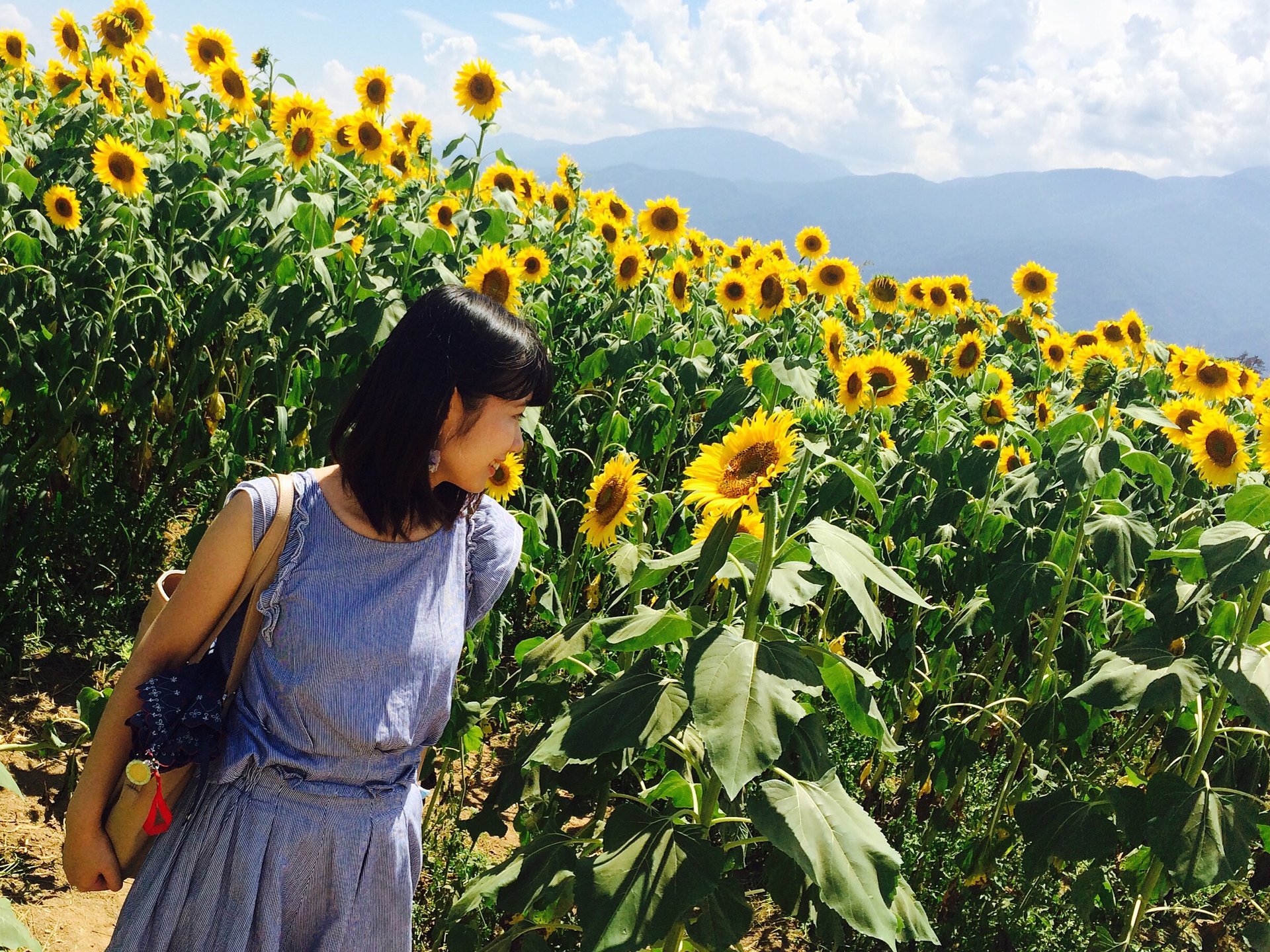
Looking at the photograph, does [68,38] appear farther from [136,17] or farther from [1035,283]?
[1035,283]

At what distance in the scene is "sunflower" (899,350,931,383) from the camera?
430cm

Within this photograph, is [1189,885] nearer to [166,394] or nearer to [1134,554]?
[1134,554]

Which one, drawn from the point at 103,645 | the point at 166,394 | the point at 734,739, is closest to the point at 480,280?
the point at 166,394

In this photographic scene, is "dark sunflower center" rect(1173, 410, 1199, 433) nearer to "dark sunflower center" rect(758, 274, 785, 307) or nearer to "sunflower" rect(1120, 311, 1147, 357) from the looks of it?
"dark sunflower center" rect(758, 274, 785, 307)

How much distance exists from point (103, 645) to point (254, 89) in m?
3.30

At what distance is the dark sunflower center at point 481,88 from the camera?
5.35 metres

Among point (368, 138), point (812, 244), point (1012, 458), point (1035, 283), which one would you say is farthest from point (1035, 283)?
point (368, 138)

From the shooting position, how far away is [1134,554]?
2.64m

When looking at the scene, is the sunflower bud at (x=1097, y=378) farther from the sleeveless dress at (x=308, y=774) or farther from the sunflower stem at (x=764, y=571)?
the sleeveless dress at (x=308, y=774)

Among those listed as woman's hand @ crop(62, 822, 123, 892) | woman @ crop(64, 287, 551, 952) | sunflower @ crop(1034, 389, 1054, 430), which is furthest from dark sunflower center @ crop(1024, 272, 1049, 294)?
woman's hand @ crop(62, 822, 123, 892)

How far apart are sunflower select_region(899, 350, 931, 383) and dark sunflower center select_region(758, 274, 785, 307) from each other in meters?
0.62

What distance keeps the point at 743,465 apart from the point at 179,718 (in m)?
0.96

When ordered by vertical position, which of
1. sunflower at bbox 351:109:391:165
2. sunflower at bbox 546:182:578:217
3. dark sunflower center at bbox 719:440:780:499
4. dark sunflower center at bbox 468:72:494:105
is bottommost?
dark sunflower center at bbox 719:440:780:499

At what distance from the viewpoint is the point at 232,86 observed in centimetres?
543
